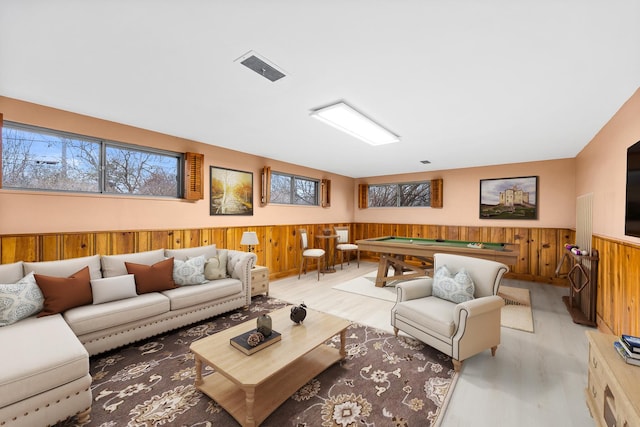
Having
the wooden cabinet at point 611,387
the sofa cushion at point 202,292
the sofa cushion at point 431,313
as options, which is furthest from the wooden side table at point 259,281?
the wooden cabinet at point 611,387

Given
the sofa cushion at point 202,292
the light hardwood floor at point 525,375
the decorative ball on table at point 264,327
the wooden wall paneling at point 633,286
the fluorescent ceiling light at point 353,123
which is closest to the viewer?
the light hardwood floor at point 525,375

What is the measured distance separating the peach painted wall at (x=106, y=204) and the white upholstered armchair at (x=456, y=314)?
10.9 ft

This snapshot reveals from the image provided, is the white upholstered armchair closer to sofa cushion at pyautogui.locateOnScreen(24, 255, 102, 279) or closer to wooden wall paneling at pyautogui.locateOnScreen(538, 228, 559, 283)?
sofa cushion at pyautogui.locateOnScreen(24, 255, 102, 279)

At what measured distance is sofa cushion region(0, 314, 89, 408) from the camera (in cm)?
151

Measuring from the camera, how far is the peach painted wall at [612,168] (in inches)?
95.3

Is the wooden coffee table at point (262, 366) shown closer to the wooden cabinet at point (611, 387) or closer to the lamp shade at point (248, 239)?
the wooden cabinet at point (611, 387)

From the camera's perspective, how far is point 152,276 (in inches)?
119

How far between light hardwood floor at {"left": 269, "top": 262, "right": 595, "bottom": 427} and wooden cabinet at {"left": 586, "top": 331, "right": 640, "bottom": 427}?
0.65 ft

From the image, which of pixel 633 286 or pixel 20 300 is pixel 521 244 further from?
pixel 20 300

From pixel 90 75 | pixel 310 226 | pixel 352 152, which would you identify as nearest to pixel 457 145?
A: pixel 352 152

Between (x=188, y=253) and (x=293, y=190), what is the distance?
2.99 metres

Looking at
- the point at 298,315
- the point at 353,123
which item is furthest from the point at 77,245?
the point at 353,123

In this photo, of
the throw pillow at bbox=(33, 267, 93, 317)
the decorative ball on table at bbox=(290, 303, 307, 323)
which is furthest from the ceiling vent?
the throw pillow at bbox=(33, 267, 93, 317)

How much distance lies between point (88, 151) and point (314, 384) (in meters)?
3.76
